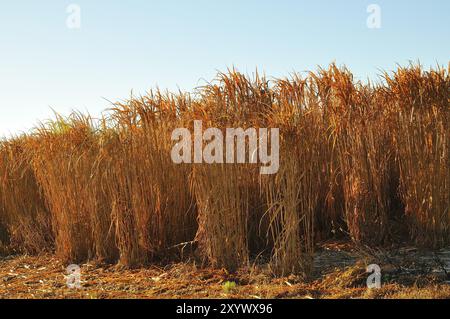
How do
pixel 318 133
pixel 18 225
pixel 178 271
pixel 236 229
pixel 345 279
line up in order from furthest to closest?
pixel 18 225 < pixel 318 133 < pixel 178 271 < pixel 236 229 < pixel 345 279

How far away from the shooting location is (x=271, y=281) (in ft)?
13.6

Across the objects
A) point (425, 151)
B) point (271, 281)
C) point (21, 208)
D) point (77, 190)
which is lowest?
point (271, 281)

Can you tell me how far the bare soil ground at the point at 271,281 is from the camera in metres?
3.87

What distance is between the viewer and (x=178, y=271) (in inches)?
184

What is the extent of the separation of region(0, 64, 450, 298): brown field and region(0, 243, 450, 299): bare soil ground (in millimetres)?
18

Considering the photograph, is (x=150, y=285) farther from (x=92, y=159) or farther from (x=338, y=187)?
(x=338, y=187)

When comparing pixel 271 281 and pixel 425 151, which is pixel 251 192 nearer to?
pixel 271 281

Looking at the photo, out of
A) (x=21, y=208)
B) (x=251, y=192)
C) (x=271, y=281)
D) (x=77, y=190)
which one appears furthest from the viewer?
(x=21, y=208)

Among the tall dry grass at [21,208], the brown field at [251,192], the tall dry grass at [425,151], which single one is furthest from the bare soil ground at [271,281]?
the tall dry grass at [21,208]

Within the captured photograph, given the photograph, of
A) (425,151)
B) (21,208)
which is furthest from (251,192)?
(21,208)

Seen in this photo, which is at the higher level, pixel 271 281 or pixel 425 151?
pixel 425 151

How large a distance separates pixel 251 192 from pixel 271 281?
951mm
